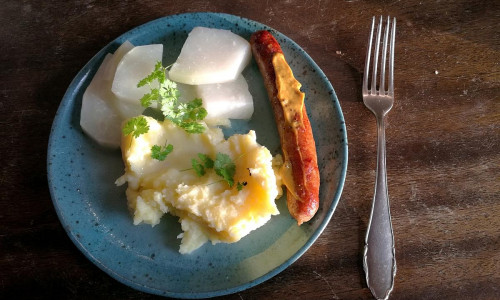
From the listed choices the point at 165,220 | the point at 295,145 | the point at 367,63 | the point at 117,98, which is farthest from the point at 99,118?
the point at 367,63

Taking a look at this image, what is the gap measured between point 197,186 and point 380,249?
86 cm

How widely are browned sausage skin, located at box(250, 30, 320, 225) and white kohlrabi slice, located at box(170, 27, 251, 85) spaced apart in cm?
9

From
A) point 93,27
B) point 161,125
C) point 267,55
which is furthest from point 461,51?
point 93,27

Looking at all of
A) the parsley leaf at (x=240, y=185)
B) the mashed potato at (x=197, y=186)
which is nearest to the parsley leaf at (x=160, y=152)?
the mashed potato at (x=197, y=186)

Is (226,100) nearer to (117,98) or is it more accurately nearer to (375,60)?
(117,98)

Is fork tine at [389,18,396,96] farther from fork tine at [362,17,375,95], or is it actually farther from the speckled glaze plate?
the speckled glaze plate

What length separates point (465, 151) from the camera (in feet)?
7.33

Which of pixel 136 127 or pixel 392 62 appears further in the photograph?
pixel 392 62

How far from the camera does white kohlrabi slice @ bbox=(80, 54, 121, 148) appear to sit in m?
2.00

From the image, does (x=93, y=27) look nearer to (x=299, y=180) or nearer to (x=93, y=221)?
(x=93, y=221)

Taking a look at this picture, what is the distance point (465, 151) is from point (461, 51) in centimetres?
54

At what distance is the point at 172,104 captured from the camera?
1952mm

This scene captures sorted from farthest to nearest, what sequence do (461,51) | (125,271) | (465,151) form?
1. (461,51)
2. (465,151)
3. (125,271)

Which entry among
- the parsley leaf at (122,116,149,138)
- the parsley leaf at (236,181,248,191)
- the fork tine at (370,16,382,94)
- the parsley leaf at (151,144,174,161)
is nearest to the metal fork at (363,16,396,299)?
the fork tine at (370,16,382,94)
